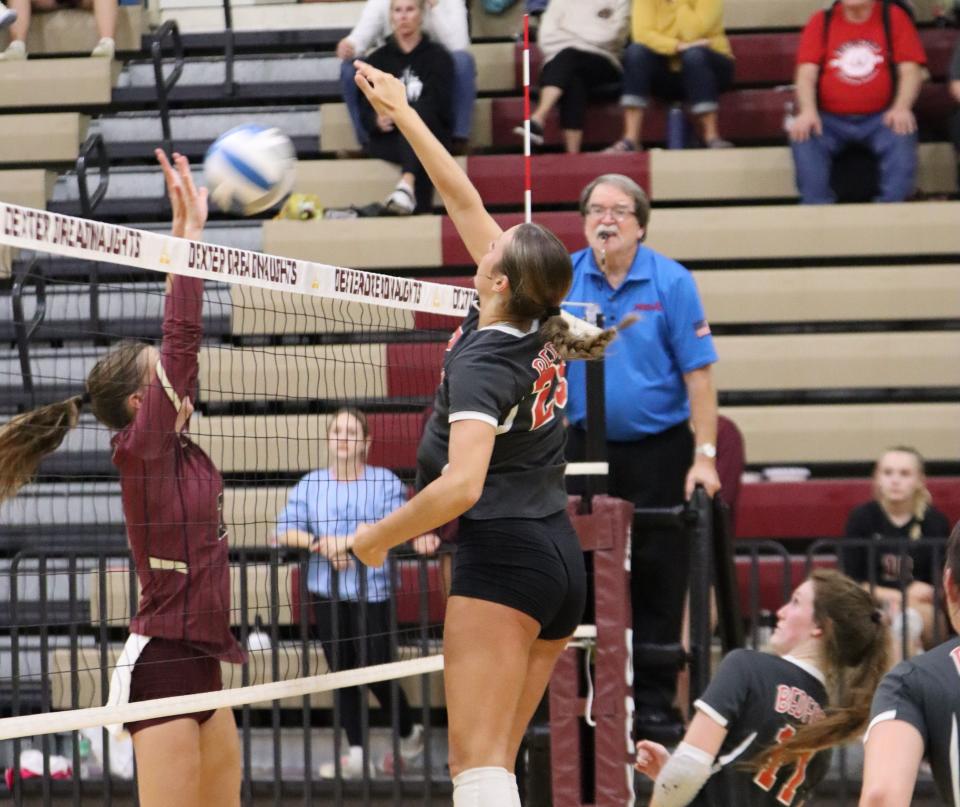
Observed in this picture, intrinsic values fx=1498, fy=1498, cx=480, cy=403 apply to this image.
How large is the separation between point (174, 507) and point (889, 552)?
13.3ft

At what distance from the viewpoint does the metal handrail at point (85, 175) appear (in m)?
8.95

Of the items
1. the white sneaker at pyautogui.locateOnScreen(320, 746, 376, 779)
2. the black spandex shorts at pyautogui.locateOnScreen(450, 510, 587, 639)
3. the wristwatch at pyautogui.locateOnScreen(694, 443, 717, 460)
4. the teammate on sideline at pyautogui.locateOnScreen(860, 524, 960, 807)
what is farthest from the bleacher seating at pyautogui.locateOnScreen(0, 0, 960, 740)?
the teammate on sideline at pyautogui.locateOnScreen(860, 524, 960, 807)

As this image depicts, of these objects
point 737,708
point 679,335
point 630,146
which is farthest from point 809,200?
point 737,708

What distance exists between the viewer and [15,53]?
34.0 ft

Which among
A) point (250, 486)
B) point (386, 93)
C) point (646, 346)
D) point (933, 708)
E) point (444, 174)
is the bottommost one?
point (250, 486)

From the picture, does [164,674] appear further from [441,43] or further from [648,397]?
[441,43]

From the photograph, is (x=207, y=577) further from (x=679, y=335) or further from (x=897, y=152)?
(x=897, y=152)

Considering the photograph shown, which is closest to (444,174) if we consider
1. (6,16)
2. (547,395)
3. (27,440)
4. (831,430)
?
(547,395)

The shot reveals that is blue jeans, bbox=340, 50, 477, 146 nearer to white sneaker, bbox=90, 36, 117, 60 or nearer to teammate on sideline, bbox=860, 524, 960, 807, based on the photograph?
white sneaker, bbox=90, 36, 117, 60

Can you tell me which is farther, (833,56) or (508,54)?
(508,54)

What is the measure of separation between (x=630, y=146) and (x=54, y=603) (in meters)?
4.41

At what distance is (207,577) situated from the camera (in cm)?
416

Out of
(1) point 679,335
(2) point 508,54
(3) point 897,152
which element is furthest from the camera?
(2) point 508,54

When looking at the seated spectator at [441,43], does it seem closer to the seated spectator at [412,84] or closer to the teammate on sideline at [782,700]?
the seated spectator at [412,84]
